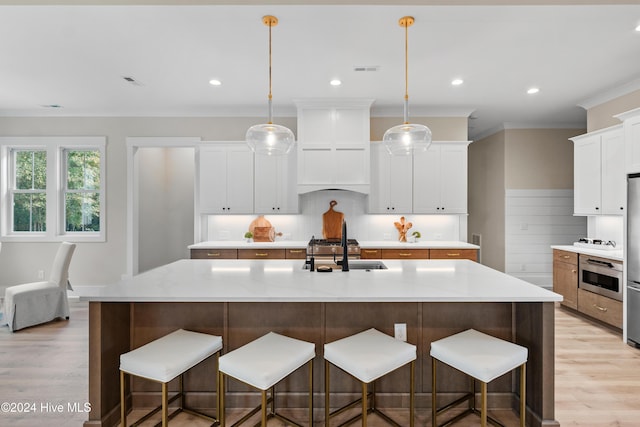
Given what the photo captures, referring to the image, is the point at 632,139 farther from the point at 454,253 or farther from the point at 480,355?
the point at 480,355

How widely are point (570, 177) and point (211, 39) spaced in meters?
6.03

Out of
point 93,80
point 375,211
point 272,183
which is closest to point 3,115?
point 93,80

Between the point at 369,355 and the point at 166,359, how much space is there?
1.05m

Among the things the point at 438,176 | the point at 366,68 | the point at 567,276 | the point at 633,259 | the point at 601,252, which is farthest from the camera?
the point at 438,176

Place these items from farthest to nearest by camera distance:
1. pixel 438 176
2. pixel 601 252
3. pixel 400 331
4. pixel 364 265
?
1. pixel 438 176
2. pixel 601 252
3. pixel 364 265
4. pixel 400 331

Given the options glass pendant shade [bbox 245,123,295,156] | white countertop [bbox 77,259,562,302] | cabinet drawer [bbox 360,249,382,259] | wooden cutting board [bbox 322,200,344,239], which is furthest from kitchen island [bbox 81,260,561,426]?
wooden cutting board [bbox 322,200,344,239]

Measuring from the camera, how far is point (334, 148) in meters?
4.73

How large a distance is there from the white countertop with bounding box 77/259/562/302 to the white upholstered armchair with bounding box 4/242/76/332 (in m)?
2.42

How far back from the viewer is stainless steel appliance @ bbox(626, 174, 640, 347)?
132 inches

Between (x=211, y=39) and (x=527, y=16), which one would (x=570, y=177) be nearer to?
(x=527, y=16)

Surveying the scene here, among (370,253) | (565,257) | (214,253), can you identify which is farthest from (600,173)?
(214,253)

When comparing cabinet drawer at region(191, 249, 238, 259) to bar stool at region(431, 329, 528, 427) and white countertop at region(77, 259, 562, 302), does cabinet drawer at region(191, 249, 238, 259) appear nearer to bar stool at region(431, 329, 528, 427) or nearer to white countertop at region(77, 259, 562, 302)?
white countertop at region(77, 259, 562, 302)

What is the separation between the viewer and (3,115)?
17.1ft

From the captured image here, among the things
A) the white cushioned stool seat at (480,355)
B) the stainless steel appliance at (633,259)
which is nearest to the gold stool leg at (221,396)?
the white cushioned stool seat at (480,355)
